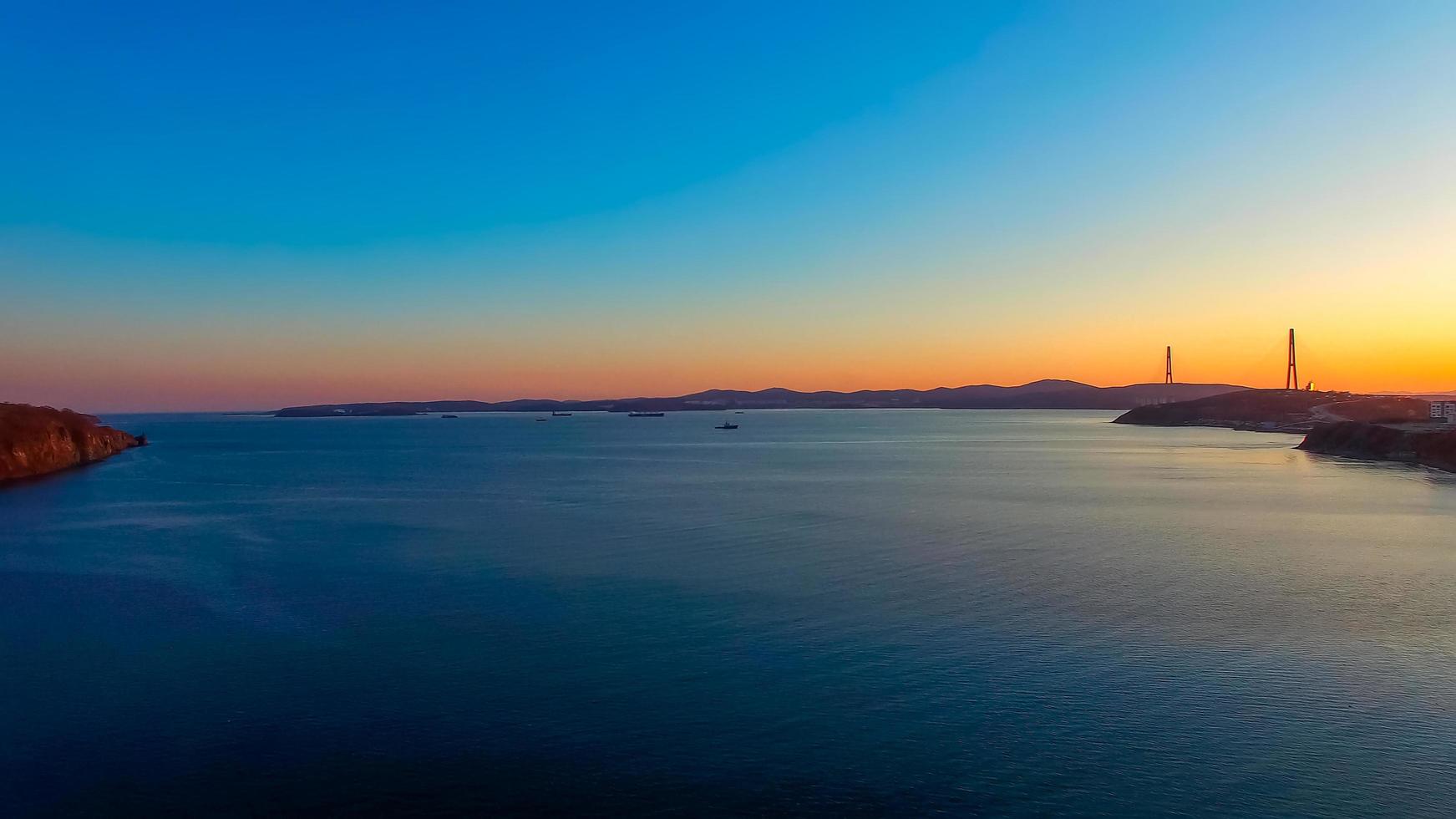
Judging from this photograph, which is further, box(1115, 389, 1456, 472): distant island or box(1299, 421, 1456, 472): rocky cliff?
box(1115, 389, 1456, 472): distant island

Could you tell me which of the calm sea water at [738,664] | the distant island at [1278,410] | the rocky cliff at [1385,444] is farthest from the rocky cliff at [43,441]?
the distant island at [1278,410]

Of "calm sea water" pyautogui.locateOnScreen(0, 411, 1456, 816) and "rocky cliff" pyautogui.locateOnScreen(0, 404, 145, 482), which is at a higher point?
"rocky cliff" pyautogui.locateOnScreen(0, 404, 145, 482)

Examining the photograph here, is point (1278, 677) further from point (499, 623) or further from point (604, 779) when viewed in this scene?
point (499, 623)

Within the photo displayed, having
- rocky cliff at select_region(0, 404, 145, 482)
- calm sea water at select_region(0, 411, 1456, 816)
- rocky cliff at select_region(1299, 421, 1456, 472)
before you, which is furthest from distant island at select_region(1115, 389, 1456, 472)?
rocky cliff at select_region(0, 404, 145, 482)

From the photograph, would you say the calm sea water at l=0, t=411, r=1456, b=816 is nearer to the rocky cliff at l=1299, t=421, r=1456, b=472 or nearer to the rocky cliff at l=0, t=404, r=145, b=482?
the rocky cliff at l=0, t=404, r=145, b=482

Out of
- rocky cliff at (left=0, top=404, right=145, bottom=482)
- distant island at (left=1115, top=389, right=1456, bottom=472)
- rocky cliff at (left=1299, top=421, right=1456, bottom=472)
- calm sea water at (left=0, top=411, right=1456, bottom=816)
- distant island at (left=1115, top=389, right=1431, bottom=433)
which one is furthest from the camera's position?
distant island at (left=1115, top=389, right=1431, bottom=433)

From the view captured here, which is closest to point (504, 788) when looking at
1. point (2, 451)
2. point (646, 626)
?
point (646, 626)

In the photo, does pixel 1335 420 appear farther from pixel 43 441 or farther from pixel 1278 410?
pixel 43 441
